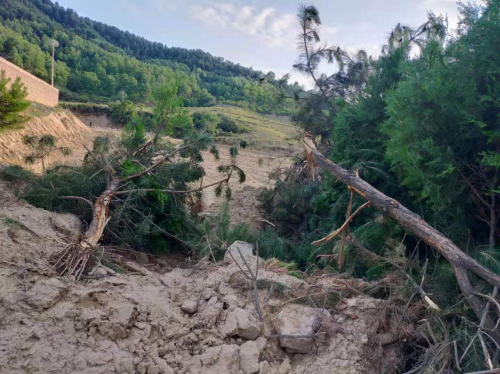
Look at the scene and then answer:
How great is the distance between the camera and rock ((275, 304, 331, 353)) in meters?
3.07

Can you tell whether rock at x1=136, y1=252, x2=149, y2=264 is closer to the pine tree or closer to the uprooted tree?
the uprooted tree

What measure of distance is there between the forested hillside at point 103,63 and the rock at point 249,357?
8.85m

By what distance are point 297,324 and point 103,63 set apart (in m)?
58.4

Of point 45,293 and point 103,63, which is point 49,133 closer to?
point 45,293

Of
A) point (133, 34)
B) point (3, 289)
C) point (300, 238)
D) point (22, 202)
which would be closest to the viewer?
point (3, 289)

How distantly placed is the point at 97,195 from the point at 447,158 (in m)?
5.47

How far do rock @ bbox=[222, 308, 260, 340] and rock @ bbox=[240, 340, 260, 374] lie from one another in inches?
4.0

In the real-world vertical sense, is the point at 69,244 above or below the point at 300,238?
above

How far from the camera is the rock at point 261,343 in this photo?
2.97 meters

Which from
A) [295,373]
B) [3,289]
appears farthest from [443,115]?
[3,289]

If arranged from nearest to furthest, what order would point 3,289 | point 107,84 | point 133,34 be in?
point 3,289, point 107,84, point 133,34

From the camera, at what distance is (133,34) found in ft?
334

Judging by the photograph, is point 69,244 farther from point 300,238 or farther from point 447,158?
point 300,238

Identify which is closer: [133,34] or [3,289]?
[3,289]
